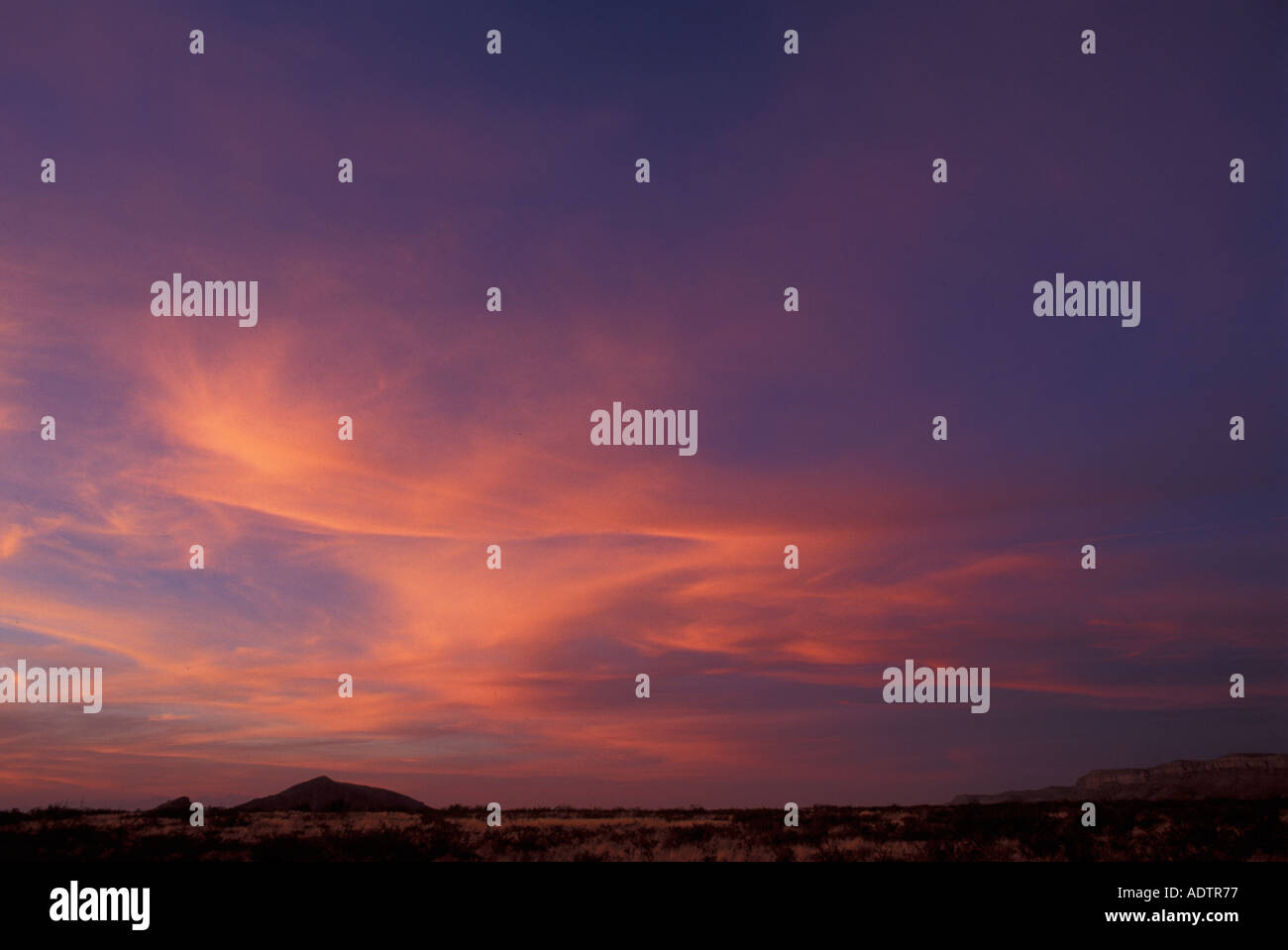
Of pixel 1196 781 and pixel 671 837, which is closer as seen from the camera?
pixel 671 837

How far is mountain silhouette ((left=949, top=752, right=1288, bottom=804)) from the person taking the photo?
81.8 m

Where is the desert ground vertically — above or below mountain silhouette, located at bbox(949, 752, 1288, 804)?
above

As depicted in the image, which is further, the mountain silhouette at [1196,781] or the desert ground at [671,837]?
the mountain silhouette at [1196,781]

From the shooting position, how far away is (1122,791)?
93.6 meters

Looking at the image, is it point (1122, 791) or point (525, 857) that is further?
point (1122, 791)

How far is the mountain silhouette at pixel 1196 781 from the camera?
8181cm

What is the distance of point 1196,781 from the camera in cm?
8775

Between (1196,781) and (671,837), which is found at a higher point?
(671,837)

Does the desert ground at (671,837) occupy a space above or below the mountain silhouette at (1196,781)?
above
